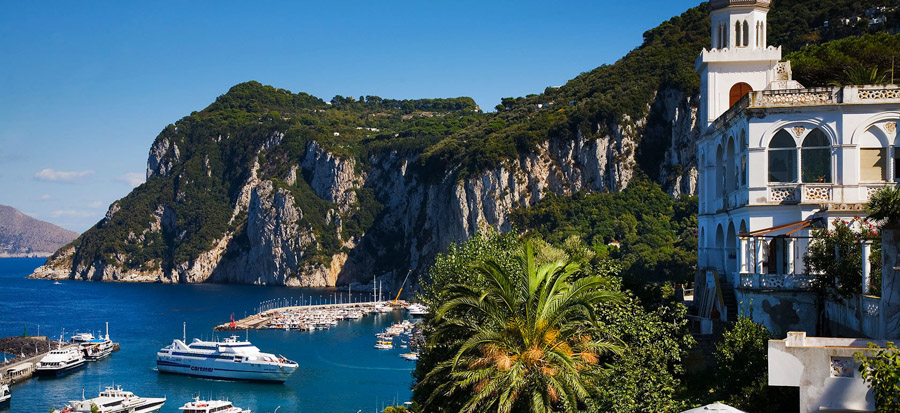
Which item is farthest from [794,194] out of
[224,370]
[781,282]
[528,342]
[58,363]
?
[58,363]

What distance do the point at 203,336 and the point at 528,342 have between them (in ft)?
307

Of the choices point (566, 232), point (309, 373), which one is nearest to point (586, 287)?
point (309, 373)

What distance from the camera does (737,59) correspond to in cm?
2933

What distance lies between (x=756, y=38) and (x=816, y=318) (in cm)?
1237

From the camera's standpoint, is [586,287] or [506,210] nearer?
[586,287]

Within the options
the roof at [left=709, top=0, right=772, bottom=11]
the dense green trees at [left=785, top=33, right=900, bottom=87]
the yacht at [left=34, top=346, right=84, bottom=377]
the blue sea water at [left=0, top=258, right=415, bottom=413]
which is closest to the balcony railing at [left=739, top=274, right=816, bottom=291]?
the dense green trees at [left=785, top=33, right=900, bottom=87]

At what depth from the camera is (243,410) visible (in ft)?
207

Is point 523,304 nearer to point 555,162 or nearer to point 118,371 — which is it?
point 118,371

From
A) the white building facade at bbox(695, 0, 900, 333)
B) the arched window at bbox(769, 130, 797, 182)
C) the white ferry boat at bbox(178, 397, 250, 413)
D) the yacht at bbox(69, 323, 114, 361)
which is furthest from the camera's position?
the yacht at bbox(69, 323, 114, 361)

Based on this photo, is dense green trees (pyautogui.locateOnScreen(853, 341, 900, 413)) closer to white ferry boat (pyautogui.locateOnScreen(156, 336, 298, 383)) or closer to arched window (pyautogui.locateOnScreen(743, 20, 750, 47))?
arched window (pyautogui.locateOnScreen(743, 20, 750, 47))

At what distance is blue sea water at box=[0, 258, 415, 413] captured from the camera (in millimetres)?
67625

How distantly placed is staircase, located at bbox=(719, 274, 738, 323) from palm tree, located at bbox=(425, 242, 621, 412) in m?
3.95

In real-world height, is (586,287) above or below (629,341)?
above


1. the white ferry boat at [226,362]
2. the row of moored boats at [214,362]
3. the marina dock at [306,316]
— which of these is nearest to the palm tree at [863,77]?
the row of moored boats at [214,362]
